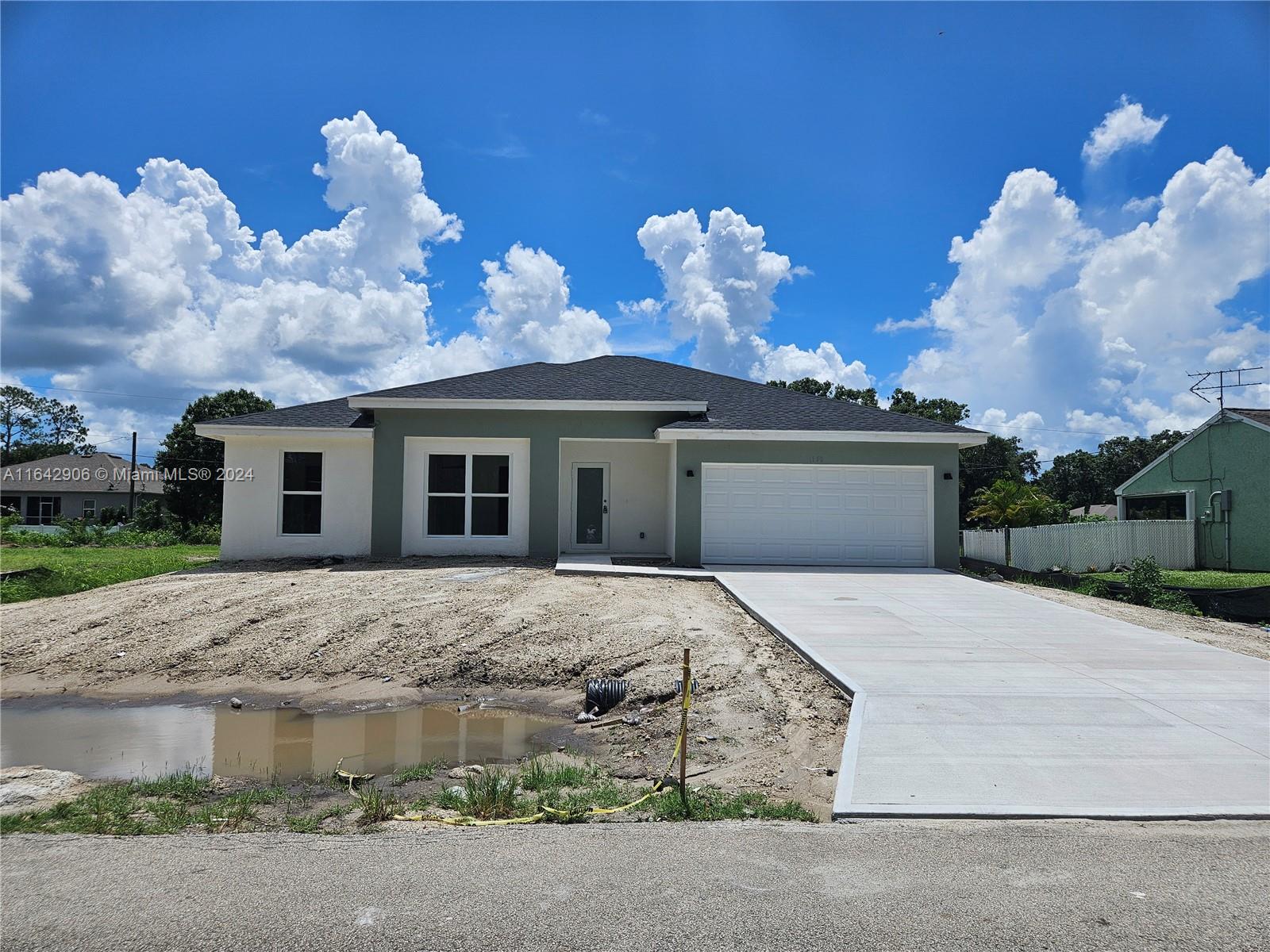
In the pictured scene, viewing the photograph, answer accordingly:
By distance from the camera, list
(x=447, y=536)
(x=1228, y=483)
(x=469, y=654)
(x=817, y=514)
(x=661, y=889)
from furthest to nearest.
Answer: (x=1228, y=483) → (x=447, y=536) → (x=817, y=514) → (x=469, y=654) → (x=661, y=889)

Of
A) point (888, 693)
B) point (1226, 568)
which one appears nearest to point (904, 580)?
point (888, 693)

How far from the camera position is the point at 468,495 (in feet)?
54.4

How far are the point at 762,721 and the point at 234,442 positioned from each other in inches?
547

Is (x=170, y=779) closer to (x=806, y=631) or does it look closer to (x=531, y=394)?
(x=806, y=631)

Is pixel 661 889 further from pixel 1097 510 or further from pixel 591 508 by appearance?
pixel 1097 510

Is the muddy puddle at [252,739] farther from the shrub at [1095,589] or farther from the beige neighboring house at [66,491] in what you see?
the beige neighboring house at [66,491]

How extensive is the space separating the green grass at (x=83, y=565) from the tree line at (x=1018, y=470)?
23280 millimetres

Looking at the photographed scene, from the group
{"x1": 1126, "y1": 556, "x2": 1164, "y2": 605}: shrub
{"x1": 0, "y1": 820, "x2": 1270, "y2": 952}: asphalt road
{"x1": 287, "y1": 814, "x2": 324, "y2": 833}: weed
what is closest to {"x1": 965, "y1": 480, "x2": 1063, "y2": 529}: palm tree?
{"x1": 1126, "y1": 556, "x2": 1164, "y2": 605}: shrub

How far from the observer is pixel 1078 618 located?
10.6m

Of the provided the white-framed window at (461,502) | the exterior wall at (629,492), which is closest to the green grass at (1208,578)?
the exterior wall at (629,492)

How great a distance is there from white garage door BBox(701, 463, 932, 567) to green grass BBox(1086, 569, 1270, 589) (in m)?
5.59

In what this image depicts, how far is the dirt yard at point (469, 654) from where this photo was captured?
20.9 feet

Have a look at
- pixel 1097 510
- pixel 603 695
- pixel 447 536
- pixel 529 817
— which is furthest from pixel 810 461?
pixel 1097 510

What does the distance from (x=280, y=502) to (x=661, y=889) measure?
Result: 49.7ft
